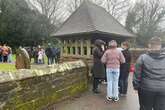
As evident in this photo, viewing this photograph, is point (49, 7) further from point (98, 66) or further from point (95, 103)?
point (95, 103)

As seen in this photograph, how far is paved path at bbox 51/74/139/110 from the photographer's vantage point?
280 inches

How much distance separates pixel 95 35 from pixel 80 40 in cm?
82

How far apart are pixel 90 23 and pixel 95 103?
3421 mm

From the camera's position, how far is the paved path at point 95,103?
7105mm

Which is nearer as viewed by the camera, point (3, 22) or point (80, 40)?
point (80, 40)

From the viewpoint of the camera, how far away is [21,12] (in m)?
35.0

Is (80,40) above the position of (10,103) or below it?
above

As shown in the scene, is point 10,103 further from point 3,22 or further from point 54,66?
point 3,22

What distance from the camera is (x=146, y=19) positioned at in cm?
4409

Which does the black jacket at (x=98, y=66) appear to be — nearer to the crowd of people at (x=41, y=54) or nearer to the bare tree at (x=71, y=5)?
the crowd of people at (x=41, y=54)

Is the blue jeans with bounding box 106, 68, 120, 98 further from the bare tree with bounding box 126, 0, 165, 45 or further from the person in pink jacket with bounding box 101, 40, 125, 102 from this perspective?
the bare tree with bounding box 126, 0, 165, 45

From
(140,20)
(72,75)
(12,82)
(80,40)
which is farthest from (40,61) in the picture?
(140,20)

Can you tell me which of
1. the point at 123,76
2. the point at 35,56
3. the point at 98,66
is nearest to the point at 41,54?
the point at 35,56

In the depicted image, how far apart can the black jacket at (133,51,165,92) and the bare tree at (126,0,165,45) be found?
116 ft
